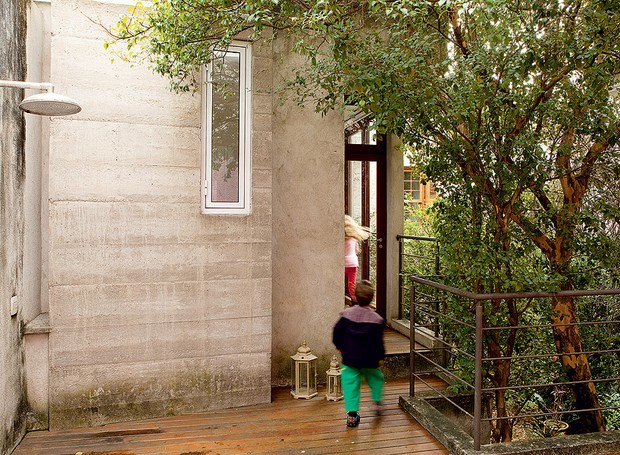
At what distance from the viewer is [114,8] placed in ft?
14.4

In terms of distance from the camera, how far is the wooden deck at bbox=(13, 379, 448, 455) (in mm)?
3836

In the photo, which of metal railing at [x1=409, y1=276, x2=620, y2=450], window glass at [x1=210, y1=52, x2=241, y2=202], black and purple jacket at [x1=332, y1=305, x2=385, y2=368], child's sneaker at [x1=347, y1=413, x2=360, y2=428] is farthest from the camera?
window glass at [x1=210, y1=52, x2=241, y2=202]

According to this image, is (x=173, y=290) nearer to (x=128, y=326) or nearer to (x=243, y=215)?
(x=128, y=326)

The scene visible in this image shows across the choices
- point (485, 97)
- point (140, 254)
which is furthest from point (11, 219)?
point (485, 97)

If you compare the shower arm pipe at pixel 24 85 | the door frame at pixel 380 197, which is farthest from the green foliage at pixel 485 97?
the door frame at pixel 380 197

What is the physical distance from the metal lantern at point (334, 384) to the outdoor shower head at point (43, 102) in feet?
10.5

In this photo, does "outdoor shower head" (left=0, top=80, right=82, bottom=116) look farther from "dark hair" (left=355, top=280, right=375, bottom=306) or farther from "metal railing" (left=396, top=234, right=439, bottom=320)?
"metal railing" (left=396, top=234, right=439, bottom=320)

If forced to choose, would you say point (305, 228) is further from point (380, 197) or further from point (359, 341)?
point (380, 197)

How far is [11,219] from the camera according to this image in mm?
3828

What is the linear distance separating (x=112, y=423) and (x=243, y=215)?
2084 millimetres

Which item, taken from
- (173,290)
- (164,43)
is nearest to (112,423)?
(173,290)

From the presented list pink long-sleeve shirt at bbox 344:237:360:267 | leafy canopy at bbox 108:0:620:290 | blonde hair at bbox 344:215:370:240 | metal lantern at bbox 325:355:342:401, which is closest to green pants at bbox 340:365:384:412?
metal lantern at bbox 325:355:342:401

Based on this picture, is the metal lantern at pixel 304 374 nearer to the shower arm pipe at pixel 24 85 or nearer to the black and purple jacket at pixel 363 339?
the black and purple jacket at pixel 363 339

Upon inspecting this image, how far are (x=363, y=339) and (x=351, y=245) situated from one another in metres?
2.25
